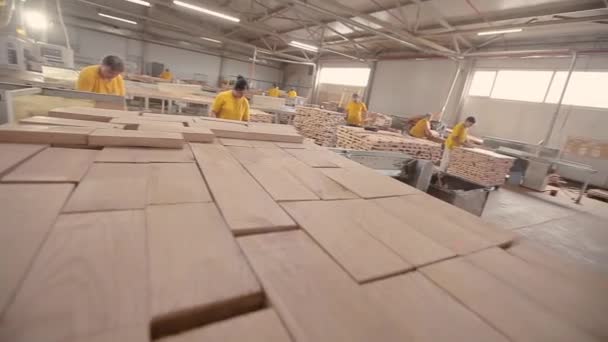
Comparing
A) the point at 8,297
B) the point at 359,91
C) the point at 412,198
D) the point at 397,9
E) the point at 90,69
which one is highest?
the point at 397,9

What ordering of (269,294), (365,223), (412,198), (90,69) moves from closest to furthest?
(269,294), (365,223), (412,198), (90,69)

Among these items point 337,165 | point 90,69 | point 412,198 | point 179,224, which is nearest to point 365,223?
point 412,198

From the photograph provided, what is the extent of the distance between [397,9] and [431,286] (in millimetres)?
10028

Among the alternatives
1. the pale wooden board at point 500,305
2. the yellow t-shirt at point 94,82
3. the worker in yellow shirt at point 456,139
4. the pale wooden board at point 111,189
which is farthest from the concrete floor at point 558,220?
the yellow t-shirt at point 94,82

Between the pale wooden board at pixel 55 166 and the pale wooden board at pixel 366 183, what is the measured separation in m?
1.35

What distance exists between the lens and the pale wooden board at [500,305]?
750 mm

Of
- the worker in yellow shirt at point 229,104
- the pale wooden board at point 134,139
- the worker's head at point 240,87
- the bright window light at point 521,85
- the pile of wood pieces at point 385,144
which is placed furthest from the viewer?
the bright window light at point 521,85

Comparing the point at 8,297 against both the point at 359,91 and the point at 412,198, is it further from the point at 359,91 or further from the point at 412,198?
the point at 359,91

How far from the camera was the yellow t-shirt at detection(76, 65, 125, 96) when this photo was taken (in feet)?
13.0

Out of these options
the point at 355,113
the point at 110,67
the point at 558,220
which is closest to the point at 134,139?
the point at 110,67

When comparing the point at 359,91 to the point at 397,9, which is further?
the point at 359,91

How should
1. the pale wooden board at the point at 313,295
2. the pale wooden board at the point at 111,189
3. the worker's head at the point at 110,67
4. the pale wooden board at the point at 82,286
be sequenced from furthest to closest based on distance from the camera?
the worker's head at the point at 110,67 → the pale wooden board at the point at 111,189 → the pale wooden board at the point at 313,295 → the pale wooden board at the point at 82,286

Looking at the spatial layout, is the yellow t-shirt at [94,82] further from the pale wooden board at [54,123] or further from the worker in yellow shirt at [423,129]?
the worker in yellow shirt at [423,129]

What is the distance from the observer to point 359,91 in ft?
53.8
